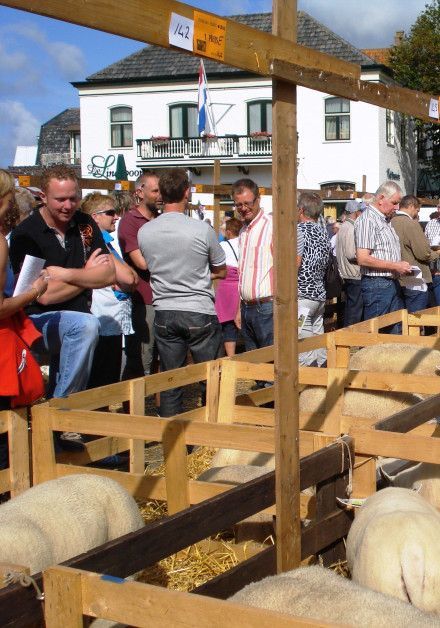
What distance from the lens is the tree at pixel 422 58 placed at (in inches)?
1481

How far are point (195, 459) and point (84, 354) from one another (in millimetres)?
1163

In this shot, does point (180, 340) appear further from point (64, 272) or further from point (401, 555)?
point (401, 555)

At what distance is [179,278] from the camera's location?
5.91 meters

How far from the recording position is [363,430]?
383 centimetres

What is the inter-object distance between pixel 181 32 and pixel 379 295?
18.3 feet

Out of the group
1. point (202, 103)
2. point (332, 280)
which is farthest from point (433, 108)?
point (202, 103)

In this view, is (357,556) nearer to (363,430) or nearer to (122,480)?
(363,430)

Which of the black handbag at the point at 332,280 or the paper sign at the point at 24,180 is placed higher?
the paper sign at the point at 24,180

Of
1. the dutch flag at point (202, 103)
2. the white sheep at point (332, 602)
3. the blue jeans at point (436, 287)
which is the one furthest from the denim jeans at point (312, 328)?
the dutch flag at point (202, 103)

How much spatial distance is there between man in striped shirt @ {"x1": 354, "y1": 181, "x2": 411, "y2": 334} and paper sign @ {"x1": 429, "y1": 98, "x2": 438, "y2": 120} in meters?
3.24

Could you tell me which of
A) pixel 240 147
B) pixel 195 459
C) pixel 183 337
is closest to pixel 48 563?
pixel 195 459

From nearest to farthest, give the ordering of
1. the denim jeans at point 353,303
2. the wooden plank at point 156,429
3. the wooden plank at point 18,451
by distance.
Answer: the wooden plank at point 156,429 → the wooden plank at point 18,451 → the denim jeans at point 353,303

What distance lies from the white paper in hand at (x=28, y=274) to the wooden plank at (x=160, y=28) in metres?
1.81

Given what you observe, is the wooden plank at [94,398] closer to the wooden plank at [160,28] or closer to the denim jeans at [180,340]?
the denim jeans at [180,340]
